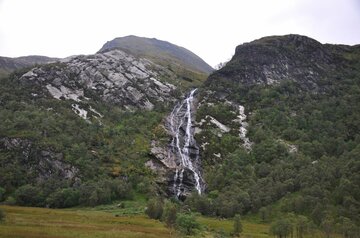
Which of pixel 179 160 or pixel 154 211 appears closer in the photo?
pixel 154 211

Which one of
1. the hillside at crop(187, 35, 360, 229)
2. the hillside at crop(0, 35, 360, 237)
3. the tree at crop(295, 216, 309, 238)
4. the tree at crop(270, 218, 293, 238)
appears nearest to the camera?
the tree at crop(270, 218, 293, 238)

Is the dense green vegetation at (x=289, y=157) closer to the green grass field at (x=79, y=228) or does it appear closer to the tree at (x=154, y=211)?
the tree at (x=154, y=211)

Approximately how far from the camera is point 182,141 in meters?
146

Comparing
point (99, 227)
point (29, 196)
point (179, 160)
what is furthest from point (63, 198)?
point (99, 227)

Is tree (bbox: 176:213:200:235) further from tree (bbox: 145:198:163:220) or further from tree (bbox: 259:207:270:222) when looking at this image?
tree (bbox: 259:207:270:222)

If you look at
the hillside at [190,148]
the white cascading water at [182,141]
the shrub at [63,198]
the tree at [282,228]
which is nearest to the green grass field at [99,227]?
the tree at [282,228]

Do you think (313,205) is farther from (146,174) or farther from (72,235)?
(72,235)

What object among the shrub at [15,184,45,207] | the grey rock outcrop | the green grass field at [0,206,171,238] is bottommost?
the shrub at [15,184,45,207]

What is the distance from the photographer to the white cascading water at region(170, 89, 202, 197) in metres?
124

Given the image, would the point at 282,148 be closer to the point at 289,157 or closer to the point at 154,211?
the point at 289,157

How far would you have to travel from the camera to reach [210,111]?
168 metres

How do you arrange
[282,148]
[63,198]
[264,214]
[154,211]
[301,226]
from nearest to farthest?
[301,226] < [154,211] < [264,214] < [63,198] < [282,148]

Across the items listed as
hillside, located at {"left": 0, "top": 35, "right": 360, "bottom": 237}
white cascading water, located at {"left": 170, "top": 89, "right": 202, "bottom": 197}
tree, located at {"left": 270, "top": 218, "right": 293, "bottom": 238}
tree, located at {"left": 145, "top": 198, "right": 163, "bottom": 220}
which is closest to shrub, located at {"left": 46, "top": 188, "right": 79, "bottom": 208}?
hillside, located at {"left": 0, "top": 35, "right": 360, "bottom": 237}

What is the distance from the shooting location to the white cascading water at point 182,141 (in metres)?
124
